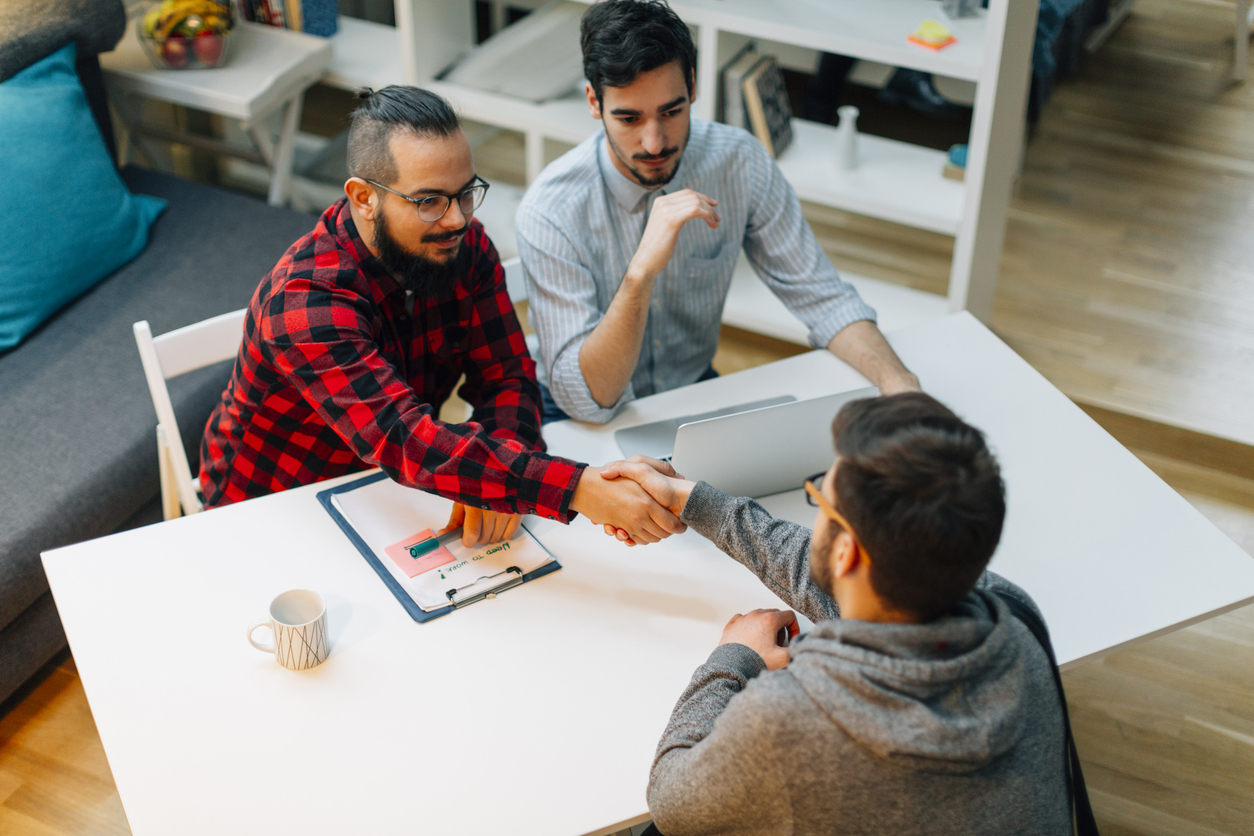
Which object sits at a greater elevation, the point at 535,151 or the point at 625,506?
the point at 625,506

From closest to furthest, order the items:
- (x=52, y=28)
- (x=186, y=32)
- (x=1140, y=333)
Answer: (x=52, y=28), (x=186, y=32), (x=1140, y=333)

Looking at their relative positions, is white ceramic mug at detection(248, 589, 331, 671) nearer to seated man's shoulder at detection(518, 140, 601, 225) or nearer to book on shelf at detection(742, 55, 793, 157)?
seated man's shoulder at detection(518, 140, 601, 225)

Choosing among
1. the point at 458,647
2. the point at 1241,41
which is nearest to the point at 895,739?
the point at 458,647

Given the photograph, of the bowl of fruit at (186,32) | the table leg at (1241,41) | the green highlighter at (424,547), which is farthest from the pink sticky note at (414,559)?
the table leg at (1241,41)

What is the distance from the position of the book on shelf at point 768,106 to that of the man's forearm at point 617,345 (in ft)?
3.78

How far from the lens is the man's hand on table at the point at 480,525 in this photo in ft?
4.78

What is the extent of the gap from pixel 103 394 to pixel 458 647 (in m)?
1.28

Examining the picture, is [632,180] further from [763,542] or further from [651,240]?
[763,542]

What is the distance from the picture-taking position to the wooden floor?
1.97 meters

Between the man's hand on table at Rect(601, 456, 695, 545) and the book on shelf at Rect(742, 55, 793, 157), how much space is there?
4.97 ft

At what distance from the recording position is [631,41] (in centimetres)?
171

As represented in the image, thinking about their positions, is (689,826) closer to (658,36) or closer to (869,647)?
(869,647)

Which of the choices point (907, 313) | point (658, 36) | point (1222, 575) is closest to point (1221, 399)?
point (907, 313)

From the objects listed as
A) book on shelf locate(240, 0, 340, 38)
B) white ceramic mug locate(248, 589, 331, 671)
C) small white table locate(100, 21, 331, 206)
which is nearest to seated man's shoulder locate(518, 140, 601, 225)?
white ceramic mug locate(248, 589, 331, 671)
